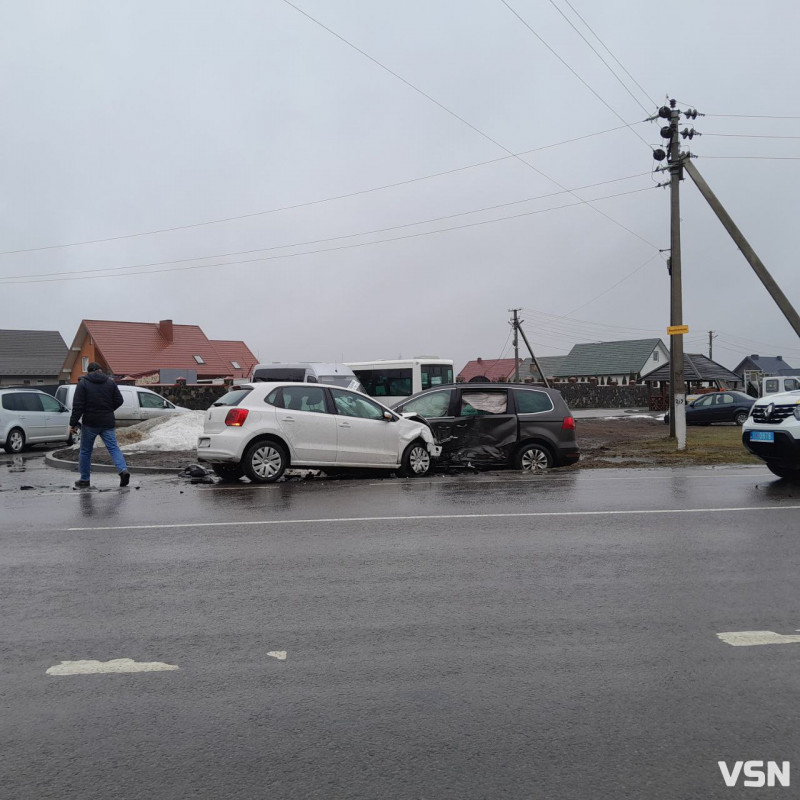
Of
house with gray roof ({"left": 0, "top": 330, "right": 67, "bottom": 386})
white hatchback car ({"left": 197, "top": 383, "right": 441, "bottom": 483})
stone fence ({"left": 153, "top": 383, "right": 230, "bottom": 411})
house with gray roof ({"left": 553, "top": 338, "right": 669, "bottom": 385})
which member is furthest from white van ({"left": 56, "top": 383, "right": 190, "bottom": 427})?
house with gray roof ({"left": 553, "top": 338, "right": 669, "bottom": 385})

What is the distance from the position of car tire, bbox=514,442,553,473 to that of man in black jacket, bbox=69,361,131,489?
639 cm

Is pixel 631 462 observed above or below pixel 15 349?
below

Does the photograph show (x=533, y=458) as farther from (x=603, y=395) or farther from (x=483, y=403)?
(x=603, y=395)

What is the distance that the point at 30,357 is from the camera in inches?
2751

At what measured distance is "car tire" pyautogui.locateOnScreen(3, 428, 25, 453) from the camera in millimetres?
21172

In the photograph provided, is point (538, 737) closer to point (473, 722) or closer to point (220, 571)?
point (473, 722)

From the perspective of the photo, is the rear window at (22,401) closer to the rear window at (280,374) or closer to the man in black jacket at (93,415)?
the rear window at (280,374)

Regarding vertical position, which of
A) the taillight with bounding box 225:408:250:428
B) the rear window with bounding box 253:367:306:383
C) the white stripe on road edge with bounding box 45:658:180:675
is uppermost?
the rear window with bounding box 253:367:306:383

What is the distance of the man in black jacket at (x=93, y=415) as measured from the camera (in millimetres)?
12180

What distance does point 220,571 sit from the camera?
20.7 feet

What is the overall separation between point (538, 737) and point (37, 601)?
3.64 m

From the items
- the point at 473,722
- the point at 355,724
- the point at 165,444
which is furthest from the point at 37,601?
the point at 165,444

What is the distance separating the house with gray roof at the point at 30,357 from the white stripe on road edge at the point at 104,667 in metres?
69.3

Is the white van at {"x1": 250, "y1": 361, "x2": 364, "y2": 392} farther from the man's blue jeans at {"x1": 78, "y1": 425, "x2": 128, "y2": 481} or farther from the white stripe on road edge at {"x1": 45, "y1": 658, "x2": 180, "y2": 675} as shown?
the white stripe on road edge at {"x1": 45, "y1": 658, "x2": 180, "y2": 675}
